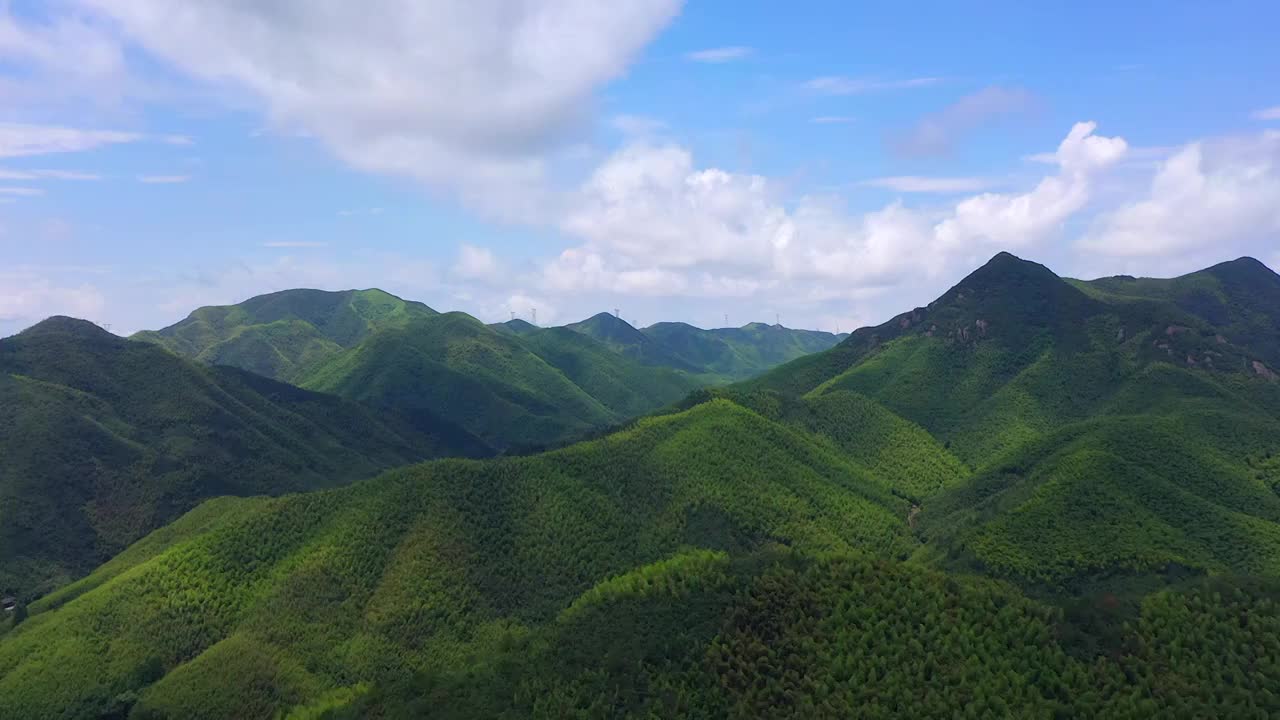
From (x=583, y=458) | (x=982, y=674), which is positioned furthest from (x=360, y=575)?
(x=982, y=674)

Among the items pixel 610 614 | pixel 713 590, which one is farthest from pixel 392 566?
pixel 713 590

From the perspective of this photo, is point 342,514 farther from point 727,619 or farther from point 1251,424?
point 1251,424

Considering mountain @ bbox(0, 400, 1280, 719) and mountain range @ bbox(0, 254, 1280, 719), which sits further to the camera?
mountain range @ bbox(0, 254, 1280, 719)

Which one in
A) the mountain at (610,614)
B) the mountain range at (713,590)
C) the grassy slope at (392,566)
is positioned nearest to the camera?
the mountain at (610,614)

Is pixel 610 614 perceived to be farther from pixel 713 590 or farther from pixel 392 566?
pixel 392 566

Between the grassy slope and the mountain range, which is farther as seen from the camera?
the grassy slope

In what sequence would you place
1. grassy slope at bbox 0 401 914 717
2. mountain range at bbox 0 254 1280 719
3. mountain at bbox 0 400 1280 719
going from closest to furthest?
mountain at bbox 0 400 1280 719
mountain range at bbox 0 254 1280 719
grassy slope at bbox 0 401 914 717

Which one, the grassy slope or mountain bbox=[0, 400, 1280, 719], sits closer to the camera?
mountain bbox=[0, 400, 1280, 719]

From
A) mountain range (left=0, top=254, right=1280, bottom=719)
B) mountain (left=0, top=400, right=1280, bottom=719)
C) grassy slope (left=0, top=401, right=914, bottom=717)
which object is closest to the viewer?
mountain (left=0, top=400, right=1280, bottom=719)
